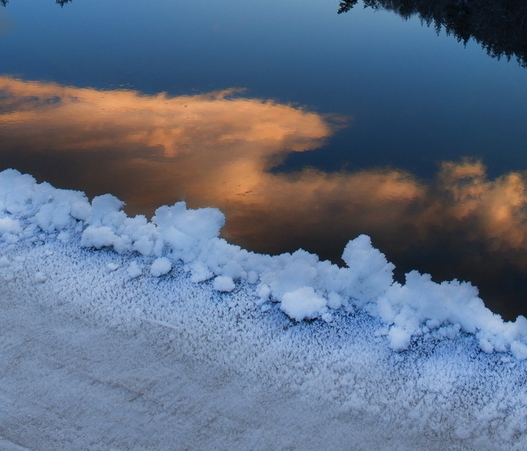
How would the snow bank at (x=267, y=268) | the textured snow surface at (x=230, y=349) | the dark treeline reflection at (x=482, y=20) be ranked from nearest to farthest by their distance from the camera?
the textured snow surface at (x=230, y=349) < the snow bank at (x=267, y=268) < the dark treeline reflection at (x=482, y=20)

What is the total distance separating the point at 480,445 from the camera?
1.87m

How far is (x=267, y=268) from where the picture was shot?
7.91ft

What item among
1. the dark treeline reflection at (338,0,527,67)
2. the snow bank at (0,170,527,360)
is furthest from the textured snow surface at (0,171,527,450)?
the dark treeline reflection at (338,0,527,67)

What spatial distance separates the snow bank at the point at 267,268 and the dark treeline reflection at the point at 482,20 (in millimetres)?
2054

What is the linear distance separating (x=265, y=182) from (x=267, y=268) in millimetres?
542

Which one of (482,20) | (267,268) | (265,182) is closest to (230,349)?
(267,268)

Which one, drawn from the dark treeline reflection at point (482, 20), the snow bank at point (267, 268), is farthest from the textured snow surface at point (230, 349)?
the dark treeline reflection at point (482, 20)

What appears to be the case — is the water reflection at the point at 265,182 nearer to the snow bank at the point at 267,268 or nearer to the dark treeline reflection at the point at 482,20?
the snow bank at the point at 267,268

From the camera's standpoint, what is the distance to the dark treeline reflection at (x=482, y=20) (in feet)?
12.4

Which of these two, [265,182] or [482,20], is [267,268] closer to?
[265,182]

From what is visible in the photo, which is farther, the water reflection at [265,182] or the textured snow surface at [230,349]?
the water reflection at [265,182]

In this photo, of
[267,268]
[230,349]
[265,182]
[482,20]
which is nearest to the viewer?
[230,349]

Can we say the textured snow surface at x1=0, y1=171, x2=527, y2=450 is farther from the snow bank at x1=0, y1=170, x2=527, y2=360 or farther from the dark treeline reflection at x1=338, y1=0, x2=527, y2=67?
the dark treeline reflection at x1=338, y1=0, x2=527, y2=67

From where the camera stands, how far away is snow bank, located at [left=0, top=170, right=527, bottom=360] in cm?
219
